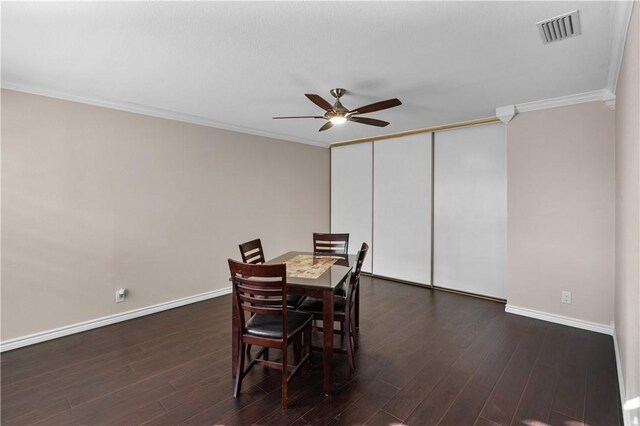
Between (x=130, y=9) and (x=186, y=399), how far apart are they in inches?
97.9

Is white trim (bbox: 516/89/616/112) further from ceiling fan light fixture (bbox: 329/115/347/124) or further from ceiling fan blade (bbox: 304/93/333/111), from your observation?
ceiling fan blade (bbox: 304/93/333/111)

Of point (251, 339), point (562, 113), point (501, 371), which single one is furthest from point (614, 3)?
point (251, 339)

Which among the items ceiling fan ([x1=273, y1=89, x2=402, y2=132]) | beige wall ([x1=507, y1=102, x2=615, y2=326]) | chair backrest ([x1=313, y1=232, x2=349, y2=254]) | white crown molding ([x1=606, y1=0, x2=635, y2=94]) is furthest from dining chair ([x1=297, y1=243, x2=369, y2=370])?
beige wall ([x1=507, y1=102, x2=615, y2=326])

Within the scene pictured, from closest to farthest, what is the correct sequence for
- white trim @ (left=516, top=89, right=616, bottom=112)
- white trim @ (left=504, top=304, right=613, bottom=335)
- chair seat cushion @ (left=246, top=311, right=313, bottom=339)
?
1. chair seat cushion @ (left=246, top=311, right=313, bottom=339)
2. white trim @ (left=516, top=89, right=616, bottom=112)
3. white trim @ (left=504, top=304, right=613, bottom=335)

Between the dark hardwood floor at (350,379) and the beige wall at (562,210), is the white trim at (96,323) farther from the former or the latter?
the beige wall at (562,210)

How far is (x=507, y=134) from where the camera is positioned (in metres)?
3.65

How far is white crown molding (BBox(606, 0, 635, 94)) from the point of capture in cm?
169

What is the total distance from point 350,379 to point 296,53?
2487 millimetres

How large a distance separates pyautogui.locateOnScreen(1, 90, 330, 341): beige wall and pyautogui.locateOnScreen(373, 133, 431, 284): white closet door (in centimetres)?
184

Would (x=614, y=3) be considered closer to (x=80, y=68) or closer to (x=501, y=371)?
(x=501, y=371)

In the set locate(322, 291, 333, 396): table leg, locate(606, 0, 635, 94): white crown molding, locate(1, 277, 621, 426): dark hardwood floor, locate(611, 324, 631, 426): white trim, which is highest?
locate(606, 0, 635, 94): white crown molding

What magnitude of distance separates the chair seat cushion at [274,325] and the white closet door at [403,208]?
294 centimetres

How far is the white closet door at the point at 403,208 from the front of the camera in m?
4.73

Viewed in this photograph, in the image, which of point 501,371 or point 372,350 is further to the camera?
point 372,350
